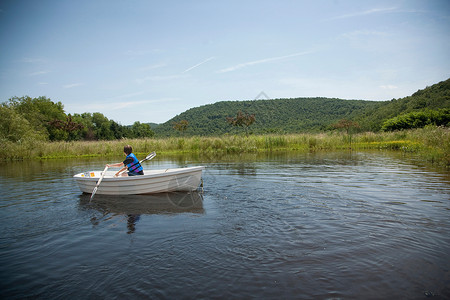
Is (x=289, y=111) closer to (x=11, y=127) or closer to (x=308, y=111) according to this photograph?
(x=308, y=111)

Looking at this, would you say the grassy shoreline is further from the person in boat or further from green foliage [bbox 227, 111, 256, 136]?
the person in boat

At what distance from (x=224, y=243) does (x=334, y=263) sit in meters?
1.86

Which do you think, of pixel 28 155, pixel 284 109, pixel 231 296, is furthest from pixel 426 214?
pixel 284 109

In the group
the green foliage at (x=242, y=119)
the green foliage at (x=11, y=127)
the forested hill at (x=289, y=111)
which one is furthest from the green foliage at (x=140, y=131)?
the green foliage at (x=242, y=119)

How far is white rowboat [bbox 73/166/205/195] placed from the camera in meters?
8.91

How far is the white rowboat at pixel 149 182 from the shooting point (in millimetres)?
8914

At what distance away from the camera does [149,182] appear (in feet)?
30.0

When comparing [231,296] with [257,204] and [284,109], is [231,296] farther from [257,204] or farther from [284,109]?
[284,109]

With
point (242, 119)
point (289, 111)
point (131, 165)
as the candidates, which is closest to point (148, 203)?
point (131, 165)

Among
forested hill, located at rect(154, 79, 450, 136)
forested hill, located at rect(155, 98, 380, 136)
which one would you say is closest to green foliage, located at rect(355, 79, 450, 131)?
forested hill, located at rect(154, 79, 450, 136)

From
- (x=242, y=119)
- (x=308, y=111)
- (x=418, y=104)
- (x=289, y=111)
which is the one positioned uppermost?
(x=289, y=111)

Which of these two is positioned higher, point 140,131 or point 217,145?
point 140,131

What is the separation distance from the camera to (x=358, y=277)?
3822mm

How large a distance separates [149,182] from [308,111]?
244ft
